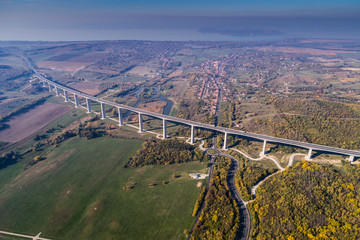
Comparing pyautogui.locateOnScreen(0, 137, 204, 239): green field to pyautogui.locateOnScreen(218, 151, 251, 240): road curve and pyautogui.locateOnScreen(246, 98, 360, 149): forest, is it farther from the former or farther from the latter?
pyautogui.locateOnScreen(246, 98, 360, 149): forest

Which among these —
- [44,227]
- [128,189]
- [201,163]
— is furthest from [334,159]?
[44,227]

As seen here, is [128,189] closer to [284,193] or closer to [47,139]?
[284,193]

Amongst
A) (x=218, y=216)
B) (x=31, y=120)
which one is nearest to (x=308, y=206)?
(x=218, y=216)

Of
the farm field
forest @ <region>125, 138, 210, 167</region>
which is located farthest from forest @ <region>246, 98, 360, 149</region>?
the farm field

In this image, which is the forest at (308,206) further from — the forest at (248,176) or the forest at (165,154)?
the forest at (165,154)

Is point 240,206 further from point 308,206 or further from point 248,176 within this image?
point 308,206
